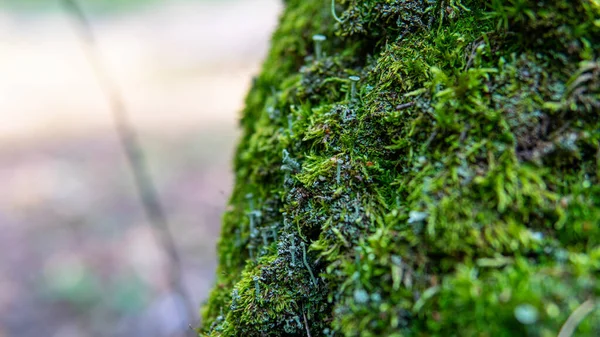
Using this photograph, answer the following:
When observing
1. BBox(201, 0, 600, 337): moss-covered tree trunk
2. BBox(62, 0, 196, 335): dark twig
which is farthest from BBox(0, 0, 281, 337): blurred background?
BBox(201, 0, 600, 337): moss-covered tree trunk

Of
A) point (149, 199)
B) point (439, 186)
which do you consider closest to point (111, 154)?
point (149, 199)

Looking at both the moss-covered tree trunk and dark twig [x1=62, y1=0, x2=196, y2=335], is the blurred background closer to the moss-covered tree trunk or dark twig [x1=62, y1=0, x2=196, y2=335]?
dark twig [x1=62, y1=0, x2=196, y2=335]

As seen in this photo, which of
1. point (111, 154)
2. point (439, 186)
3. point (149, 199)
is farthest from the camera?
point (111, 154)

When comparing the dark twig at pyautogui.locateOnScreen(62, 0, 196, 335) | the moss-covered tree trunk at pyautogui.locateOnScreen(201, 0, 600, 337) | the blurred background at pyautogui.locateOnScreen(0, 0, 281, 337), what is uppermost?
the moss-covered tree trunk at pyautogui.locateOnScreen(201, 0, 600, 337)

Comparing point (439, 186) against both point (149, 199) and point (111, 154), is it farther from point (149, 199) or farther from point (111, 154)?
point (111, 154)

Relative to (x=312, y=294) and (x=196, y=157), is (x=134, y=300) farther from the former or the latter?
(x=312, y=294)

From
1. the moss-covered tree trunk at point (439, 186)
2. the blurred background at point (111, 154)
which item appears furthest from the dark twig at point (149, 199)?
the moss-covered tree trunk at point (439, 186)

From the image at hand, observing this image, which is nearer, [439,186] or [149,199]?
[439,186]
